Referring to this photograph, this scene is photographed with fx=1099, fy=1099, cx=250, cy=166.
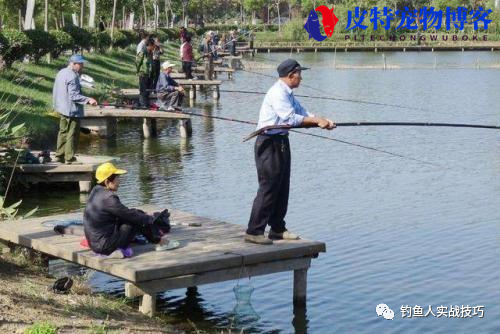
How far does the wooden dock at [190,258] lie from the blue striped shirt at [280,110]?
116 centimetres

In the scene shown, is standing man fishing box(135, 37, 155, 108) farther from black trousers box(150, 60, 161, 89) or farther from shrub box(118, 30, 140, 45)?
shrub box(118, 30, 140, 45)

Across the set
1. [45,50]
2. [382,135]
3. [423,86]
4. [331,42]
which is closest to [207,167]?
[382,135]

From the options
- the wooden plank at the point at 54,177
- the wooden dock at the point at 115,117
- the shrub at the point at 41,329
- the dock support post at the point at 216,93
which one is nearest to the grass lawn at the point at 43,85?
the wooden dock at the point at 115,117

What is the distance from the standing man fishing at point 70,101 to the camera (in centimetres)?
1572

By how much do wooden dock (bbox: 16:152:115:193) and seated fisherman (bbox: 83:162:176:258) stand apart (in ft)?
20.5

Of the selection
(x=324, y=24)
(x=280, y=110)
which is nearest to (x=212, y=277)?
(x=280, y=110)

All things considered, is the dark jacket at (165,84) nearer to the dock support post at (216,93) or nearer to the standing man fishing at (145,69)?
the standing man fishing at (145,69)

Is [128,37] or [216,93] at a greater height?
[128,37]

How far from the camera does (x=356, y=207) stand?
16.1m

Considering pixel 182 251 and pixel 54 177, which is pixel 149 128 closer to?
pixel 54 177

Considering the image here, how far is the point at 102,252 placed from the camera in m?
10.1

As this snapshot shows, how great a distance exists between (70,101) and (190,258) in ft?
21.3

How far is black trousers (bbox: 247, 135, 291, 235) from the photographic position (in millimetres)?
10328

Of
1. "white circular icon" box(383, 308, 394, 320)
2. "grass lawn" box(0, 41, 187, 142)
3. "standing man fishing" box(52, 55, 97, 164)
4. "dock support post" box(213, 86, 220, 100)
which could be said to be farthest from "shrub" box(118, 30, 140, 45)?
"white circular icon" box(383, 308, 394, 320)
